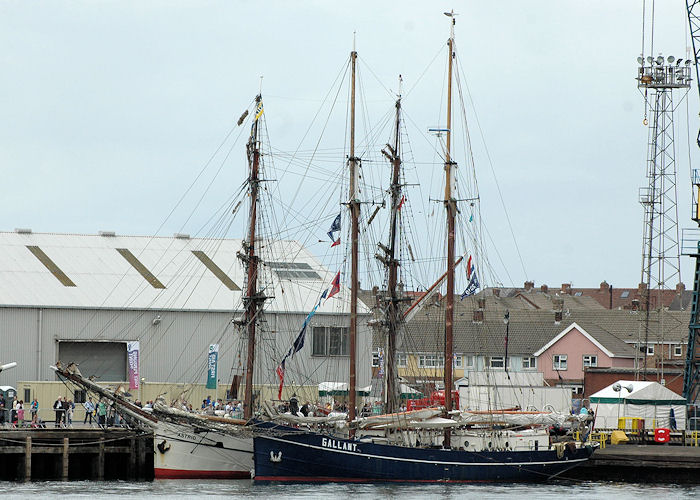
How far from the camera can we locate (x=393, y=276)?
6231cm

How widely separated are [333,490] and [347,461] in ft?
11.4

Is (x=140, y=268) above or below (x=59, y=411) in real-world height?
above

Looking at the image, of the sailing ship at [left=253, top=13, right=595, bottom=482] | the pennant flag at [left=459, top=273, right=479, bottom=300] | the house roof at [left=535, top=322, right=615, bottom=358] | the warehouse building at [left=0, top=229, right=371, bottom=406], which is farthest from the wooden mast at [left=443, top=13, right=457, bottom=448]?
the house roof at [left=535, top=322, right=615, bottom=358]

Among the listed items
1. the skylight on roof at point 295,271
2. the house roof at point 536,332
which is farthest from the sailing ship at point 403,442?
the house roof at point 536,332

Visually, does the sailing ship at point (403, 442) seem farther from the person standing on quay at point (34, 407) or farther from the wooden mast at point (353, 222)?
the person standing on quay at point (34, 407)

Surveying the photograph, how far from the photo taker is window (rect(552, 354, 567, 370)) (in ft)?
361

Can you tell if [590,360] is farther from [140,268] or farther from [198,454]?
[198,454]

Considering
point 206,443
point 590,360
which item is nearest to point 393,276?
point 206,443

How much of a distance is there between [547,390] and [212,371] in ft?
63.2

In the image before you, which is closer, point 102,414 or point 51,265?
point 102,414

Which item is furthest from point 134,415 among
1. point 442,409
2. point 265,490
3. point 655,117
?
point 655,117

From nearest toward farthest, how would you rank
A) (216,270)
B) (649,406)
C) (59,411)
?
(59,411) < (649,406) < (216,270)

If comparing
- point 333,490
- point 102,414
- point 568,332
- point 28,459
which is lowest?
point 333,490

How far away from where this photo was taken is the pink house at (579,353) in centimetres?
10731
